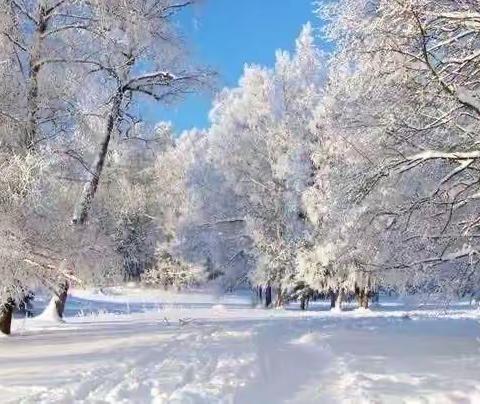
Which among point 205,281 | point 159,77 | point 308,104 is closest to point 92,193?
point 159,77

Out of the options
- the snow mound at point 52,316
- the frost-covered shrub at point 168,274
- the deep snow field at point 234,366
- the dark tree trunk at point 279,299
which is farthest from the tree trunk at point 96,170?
the frost-covered shrub at point 168,274

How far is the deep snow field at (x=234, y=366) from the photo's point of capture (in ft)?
23.9

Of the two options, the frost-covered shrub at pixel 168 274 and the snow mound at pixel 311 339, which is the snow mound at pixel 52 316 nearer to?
the snow mound at pixel 311 339

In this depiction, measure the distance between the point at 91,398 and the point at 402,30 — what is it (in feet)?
19.8

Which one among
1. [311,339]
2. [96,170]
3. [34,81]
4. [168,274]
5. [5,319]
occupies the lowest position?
[311,339]

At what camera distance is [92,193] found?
16.3 meters

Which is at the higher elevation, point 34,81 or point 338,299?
point 34,81

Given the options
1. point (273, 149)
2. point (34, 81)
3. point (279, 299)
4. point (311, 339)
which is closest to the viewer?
point (34, 81)

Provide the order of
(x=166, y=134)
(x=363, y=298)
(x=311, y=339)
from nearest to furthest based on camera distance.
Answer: (x=311, y=339), (x=166, y=134), (x=363, y=298)

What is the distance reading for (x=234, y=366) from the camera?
9.60 meters

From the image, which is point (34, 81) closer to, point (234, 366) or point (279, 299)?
point (234, 366)

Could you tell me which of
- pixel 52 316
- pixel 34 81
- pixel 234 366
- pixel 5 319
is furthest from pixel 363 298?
pixel 234 366

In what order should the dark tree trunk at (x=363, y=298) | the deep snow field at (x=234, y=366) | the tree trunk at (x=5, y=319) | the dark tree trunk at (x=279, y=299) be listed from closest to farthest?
the deep snow field at (x=234, y=366), the tree trunk at (x=5, y=319), the dark tree trunk at (x=363, y=298), the dark tree trunk at (x=279, y=299)

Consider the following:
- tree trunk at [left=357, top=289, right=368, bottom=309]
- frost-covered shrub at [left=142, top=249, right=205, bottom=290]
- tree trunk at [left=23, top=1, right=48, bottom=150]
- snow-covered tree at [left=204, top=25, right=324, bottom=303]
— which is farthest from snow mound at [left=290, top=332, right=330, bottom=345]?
frost-covered shrub at [left=142, top=249, right=205, bottom=290]
